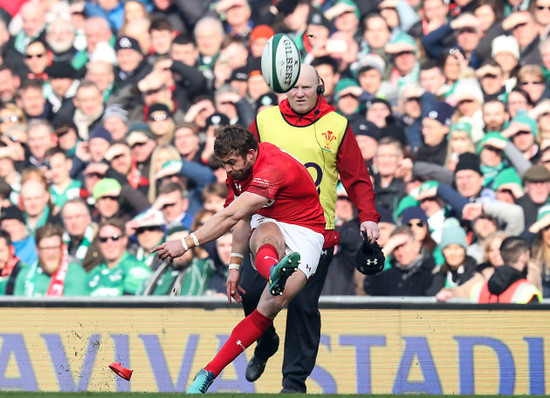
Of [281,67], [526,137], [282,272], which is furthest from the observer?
[526,137]

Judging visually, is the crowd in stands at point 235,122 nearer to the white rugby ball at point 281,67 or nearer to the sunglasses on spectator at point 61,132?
the sunglasses on spectator at point 61,132

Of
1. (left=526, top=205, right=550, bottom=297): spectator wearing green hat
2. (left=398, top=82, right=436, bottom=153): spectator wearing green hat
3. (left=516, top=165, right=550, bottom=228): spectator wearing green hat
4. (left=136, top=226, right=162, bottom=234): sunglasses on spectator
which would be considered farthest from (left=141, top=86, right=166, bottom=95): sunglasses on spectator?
(left=526, top=205, right=550, bottom=297): spectator wearing green hat

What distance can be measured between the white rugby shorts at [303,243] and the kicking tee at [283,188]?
0.04 metres

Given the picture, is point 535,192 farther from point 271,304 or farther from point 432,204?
point 271,304

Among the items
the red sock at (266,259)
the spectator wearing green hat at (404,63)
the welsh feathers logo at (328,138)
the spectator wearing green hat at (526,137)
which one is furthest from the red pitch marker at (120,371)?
the spectator wearing green hat at (404,63)

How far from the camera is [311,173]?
6.62 metres

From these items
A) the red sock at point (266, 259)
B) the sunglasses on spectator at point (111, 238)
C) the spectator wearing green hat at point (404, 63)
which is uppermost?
the red sock at point (266, 259)

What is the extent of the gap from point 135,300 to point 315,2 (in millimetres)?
4949

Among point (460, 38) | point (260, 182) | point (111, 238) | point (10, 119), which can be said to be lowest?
point (111, 238)

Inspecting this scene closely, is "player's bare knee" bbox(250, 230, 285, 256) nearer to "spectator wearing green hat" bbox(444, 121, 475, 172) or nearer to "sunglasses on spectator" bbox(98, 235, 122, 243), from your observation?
"sunglasses on spectator" bbox(98, 235, 122, 243)

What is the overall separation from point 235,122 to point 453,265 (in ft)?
9.46

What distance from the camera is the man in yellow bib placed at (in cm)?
662

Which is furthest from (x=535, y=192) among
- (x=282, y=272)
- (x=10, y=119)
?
(x=10, y=119)

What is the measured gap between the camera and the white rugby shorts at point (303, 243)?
20.1 feet
